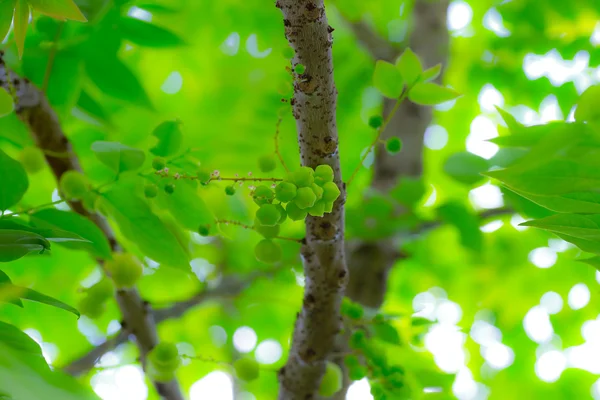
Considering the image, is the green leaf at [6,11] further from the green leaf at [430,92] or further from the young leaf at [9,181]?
the green leaf at [430,92]

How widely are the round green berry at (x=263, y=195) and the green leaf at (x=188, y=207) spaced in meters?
0.20

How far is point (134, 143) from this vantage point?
152 cm

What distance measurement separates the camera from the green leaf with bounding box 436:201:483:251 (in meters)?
1.38

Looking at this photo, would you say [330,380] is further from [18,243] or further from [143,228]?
[18,243]

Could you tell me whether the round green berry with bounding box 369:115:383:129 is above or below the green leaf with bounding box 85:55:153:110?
below

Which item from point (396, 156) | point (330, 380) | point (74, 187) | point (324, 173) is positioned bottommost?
point (330, 380)

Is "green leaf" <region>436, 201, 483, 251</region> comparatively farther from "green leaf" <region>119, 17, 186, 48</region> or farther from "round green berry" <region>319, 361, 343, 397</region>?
"green leaf" <region>119, 17, 186, 48</region>

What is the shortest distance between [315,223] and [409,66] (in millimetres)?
286

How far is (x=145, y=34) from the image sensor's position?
1160 millimetres

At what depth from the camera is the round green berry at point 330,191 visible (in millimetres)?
648

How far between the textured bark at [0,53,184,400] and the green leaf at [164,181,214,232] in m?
0.32


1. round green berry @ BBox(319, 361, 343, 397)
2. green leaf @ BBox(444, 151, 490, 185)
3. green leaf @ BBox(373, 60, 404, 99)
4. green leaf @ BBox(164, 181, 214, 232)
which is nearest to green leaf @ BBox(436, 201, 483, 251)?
green leaf @ BBox(444, 151, 490, 185)

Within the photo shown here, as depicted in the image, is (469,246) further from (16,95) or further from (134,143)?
(16,95)

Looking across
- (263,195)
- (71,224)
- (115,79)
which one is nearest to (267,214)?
(263,195)
